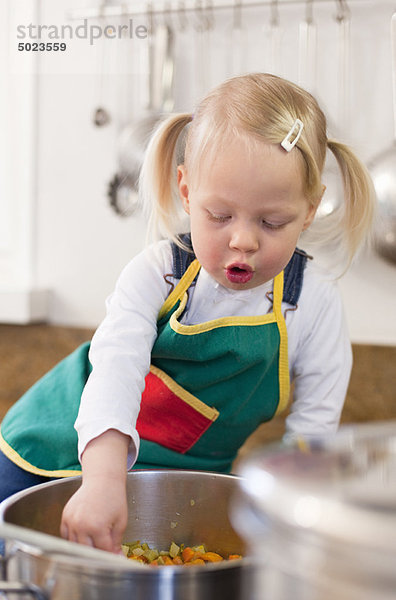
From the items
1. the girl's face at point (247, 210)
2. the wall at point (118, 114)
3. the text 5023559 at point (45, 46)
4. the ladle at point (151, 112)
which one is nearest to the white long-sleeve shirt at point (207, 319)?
the girl's face at point (247, 210)

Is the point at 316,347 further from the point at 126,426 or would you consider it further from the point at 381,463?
the point at 381,463

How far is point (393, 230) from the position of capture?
1.14 meters

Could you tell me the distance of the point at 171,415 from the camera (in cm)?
83

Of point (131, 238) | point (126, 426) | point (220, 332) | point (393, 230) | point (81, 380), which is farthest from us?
point (131, 238)

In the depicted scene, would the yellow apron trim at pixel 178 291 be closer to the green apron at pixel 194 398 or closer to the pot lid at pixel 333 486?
the green apron at pixel 194 398

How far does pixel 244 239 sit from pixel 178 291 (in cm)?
18

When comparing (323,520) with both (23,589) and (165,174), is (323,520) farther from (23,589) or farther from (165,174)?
(165,174)

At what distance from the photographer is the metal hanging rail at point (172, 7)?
1.21 metres

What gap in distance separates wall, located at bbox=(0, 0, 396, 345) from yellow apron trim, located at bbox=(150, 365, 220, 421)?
489 millimetres

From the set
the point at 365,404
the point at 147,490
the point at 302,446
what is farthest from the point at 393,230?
the point at 302,446

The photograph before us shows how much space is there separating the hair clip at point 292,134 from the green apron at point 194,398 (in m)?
0.21

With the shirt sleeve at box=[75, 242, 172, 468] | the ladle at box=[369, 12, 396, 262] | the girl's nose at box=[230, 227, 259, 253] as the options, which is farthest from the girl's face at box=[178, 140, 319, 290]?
the ladle at box=[369, 12, 396, 262]

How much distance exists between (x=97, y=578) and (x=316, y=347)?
0.54 m

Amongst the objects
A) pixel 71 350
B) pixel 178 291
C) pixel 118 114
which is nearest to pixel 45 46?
pixel 118 114
